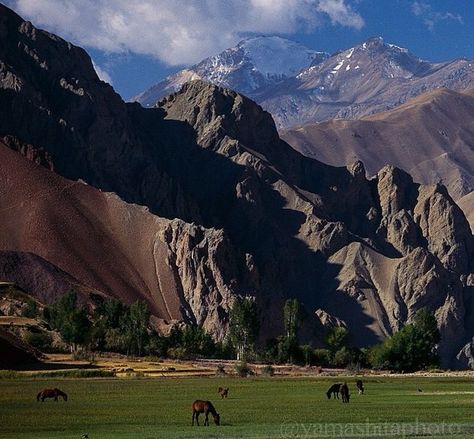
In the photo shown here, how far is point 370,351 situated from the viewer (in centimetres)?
19638

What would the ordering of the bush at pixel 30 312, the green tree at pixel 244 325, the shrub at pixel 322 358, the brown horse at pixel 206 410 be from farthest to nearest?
the bush at pixel 30 312
the green tree at pixel 244 325
the shrub at pixel 322 358
the brown horse at pixel 206 410

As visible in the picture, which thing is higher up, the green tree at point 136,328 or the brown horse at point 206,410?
the green tree at point 136,328

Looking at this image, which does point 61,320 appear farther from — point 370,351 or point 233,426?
point 233,426

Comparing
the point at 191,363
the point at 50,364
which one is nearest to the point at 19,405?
the point at 50,364

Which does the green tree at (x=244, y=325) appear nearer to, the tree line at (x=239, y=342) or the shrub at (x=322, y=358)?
the tree line at (x=239, y=342)

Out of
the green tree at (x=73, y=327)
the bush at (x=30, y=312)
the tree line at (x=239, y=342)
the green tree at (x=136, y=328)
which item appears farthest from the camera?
the bush at (x=30, y=312)

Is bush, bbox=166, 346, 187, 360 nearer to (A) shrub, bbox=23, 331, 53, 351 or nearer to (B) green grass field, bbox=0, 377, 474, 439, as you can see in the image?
(A) shrub, bbox=23, 331, 53, 351

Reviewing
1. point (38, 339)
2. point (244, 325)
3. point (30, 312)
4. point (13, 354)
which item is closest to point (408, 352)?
point (244, 325)

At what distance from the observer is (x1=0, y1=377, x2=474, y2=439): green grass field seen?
171 ft

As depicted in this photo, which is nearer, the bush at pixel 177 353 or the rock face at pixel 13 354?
the rock face at pixel 13 354

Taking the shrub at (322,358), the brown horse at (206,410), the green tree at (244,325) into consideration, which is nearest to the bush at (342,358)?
the shrub at (322,358)

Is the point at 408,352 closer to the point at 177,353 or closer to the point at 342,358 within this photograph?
the point at 342,358

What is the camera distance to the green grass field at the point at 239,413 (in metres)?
52.0

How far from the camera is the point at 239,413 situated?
64.2m
